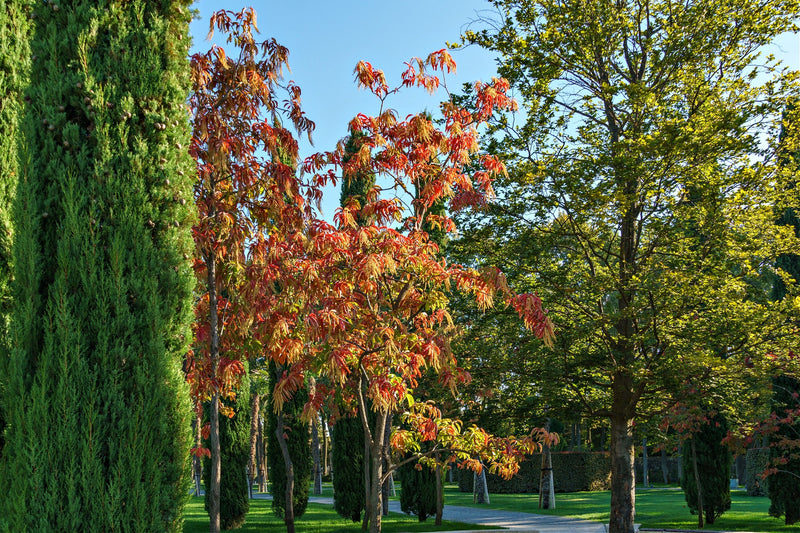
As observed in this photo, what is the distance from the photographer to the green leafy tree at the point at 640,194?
922 centimetres

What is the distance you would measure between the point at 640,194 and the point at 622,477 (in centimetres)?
501

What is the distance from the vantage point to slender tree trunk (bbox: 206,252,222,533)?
548 cm

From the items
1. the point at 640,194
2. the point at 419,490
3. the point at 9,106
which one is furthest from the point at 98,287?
the point at 419,490

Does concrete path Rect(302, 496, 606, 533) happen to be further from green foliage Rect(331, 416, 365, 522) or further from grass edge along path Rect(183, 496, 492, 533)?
green foliage Rect(331, 416, 365, 522)

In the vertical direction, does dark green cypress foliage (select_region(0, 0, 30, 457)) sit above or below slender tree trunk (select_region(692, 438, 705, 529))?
above

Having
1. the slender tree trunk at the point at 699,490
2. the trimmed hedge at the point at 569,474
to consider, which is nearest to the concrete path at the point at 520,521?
the slender tree trunk at the point at 699,490

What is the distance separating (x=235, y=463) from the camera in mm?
A: 14852

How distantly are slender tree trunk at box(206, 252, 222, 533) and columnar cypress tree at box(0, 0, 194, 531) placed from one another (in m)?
1.31

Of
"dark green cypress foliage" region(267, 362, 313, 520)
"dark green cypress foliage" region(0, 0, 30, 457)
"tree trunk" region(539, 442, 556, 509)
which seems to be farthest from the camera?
"tree trunk" region(539, 442, 556, 509)

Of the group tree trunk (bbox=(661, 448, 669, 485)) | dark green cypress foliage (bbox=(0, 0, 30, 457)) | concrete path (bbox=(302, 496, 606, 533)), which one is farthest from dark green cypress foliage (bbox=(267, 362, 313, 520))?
tree trunk (bbox=(661, 448, 669, 485))

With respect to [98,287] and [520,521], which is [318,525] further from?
[98,287]

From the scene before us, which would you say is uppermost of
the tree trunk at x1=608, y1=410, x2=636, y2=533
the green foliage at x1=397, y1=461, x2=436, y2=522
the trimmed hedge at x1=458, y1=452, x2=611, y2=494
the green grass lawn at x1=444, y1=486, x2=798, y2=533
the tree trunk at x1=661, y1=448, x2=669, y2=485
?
the tree trunk at x1=608, y1=410, x2=636, y2=533

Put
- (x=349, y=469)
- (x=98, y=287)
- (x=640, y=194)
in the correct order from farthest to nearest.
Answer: (x=349, y=469) < (x=640, y=194) < (x=98, y=287)

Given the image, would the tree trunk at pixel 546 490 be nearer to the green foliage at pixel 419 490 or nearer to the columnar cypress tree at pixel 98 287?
the green foliage at pixel 419 490
